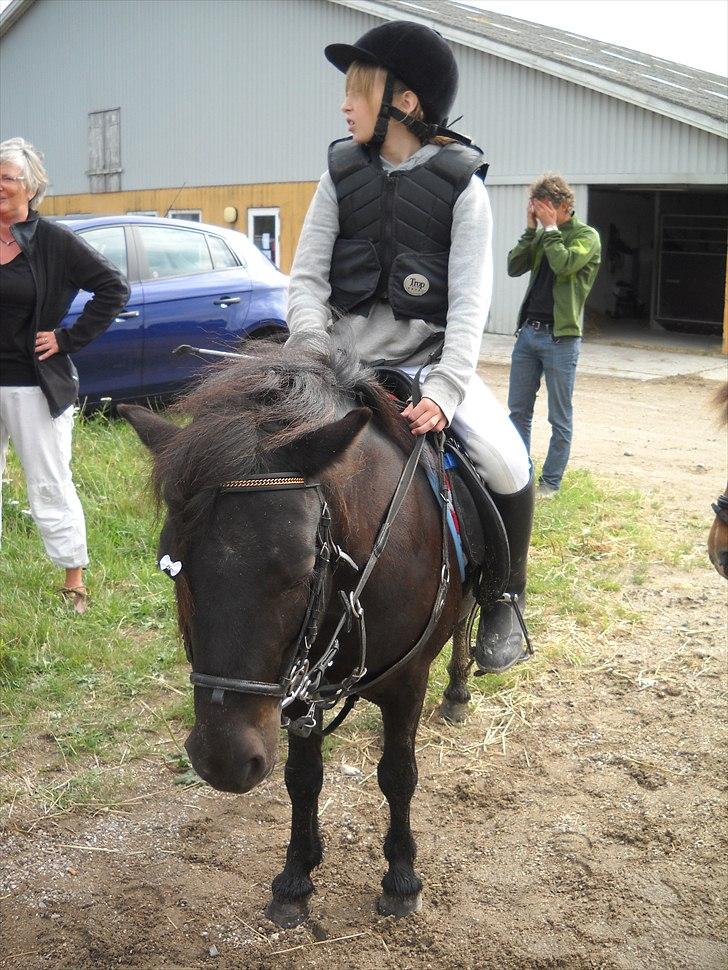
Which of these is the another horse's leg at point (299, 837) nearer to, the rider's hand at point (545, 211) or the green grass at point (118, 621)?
the green grass at point (118, 621)

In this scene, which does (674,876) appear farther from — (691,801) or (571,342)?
(571,342)

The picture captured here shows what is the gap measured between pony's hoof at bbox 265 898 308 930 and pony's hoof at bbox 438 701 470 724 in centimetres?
141

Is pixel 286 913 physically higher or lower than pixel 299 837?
lower

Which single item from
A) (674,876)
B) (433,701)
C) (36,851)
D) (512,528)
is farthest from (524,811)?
(36,851)

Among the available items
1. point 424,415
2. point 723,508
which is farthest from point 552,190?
point 424,415

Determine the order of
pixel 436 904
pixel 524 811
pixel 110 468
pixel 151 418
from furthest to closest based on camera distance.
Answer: pixel 110 468
pixel 524 811
pixel 436 904
pixel 151 418

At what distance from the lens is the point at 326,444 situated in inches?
83.1

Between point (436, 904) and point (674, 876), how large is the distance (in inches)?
33.6

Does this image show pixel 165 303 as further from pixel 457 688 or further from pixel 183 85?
pixel 183 85

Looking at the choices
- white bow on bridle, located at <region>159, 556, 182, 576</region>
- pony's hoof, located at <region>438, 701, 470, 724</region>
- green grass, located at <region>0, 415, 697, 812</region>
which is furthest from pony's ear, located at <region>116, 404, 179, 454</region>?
pony's hoof, located at <region>438, 701, 470, 724</region>

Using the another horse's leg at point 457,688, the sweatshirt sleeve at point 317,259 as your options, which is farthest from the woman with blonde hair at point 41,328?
the another horse's leg at point 457,688

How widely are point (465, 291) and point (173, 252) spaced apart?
6.25 m

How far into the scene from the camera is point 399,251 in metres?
2.95

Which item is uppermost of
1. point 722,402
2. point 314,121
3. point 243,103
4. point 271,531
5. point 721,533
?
point 243,103
